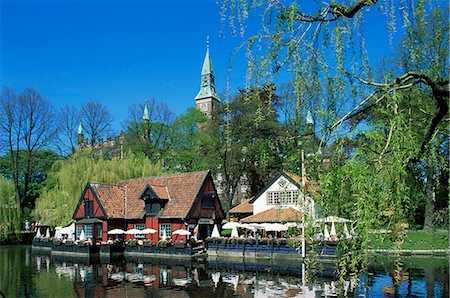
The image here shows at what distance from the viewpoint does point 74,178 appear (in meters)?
41.5

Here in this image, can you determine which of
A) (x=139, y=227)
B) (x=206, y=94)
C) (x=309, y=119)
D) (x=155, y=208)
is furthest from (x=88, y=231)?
(x=206, y=94)

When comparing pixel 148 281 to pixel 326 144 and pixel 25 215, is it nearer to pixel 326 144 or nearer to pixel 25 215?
pixel 326 144

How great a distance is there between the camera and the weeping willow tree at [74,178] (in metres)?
41.4

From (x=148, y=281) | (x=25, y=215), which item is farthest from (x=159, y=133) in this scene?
(x=148, y=281)

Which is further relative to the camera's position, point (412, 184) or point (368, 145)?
point (412, 184)

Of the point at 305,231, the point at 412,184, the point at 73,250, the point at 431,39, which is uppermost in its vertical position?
the point at 431,39

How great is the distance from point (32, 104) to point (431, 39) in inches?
1926

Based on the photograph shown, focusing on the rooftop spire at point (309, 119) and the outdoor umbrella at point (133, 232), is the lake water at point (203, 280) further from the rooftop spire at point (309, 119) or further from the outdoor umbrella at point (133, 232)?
the rooftop spire at point (309, 119)

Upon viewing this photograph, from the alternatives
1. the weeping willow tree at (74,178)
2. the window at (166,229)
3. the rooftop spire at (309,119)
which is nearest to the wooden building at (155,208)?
the window at (166,229)

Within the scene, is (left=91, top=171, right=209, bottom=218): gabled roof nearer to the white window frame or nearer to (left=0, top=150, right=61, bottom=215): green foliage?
Result: the white window frame

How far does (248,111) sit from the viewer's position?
3969cm

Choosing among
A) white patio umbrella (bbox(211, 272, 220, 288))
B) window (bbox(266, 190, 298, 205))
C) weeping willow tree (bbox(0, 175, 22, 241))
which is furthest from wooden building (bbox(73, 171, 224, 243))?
window (bbox(266, 190, 298, 205))

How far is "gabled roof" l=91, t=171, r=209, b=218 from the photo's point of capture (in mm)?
36438

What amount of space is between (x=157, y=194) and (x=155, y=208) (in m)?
1.30
